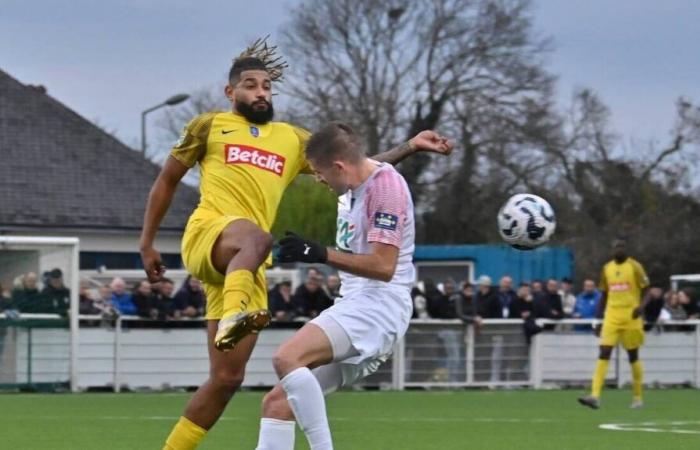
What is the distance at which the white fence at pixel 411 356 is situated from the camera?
2161 centimetres

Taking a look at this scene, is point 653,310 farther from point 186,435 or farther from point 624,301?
point 186,435

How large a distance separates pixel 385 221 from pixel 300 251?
58 cm

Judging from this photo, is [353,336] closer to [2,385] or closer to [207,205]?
[207,205]

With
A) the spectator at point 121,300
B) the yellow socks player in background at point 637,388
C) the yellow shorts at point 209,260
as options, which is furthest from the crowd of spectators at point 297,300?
the yellow shorts at point 209,260

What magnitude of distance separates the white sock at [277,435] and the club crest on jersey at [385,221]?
1.09 m

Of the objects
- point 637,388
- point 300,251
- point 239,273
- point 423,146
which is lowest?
point 637,388

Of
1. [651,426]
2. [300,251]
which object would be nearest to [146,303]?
[651,426]

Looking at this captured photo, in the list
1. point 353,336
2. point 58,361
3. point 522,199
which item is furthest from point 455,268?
point 353,336

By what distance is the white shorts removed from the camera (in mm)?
8148

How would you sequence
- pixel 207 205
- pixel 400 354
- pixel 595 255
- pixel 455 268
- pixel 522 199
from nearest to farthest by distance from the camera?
pixel 207 205
pixel 522 199
pixel 400 354
pixel 455 268
pixel 595 255

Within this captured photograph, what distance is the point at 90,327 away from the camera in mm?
22141

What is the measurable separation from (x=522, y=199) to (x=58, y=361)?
1232 cm

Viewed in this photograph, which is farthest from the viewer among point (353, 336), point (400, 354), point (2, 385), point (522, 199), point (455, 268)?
point (455, 268)

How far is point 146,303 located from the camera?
22.6 m
